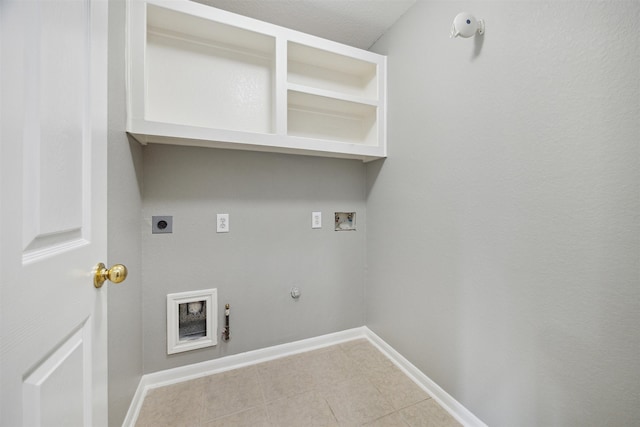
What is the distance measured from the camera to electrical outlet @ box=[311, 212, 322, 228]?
194 centimetres

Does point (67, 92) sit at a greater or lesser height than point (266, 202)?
greater

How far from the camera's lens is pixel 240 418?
1.30 m

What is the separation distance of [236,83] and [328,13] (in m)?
0.74

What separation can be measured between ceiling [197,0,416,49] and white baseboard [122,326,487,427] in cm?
228

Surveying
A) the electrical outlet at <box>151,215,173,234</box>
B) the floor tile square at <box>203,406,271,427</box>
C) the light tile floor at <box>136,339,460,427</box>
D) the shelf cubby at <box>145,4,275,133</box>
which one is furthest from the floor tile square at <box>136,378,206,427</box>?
the shelf cubby at <box>145,4,275,133</box>

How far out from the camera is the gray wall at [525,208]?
0.79 m

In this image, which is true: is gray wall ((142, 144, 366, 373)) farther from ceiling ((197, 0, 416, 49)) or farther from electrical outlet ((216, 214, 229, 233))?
ceiling ((197, 0, 416, 49))

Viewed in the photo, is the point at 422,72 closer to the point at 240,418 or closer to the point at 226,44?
the point at 226,44

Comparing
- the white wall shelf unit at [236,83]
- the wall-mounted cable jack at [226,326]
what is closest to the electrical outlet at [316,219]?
the white wall shelf unit at [236,83]

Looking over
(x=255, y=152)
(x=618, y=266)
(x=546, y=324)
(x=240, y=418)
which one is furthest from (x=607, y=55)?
(x=240, y=418)

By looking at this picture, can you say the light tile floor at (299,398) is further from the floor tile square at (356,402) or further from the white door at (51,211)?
the white door at (51,211)

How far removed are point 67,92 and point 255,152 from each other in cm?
120

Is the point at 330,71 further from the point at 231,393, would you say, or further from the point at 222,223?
the point at 231,393

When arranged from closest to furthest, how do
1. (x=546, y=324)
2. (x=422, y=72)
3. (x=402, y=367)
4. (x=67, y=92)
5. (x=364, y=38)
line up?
(x=67, y=92), (x=546, y=324), (x=422, y=72), (x=402, y=367), (x=364, y=38)
